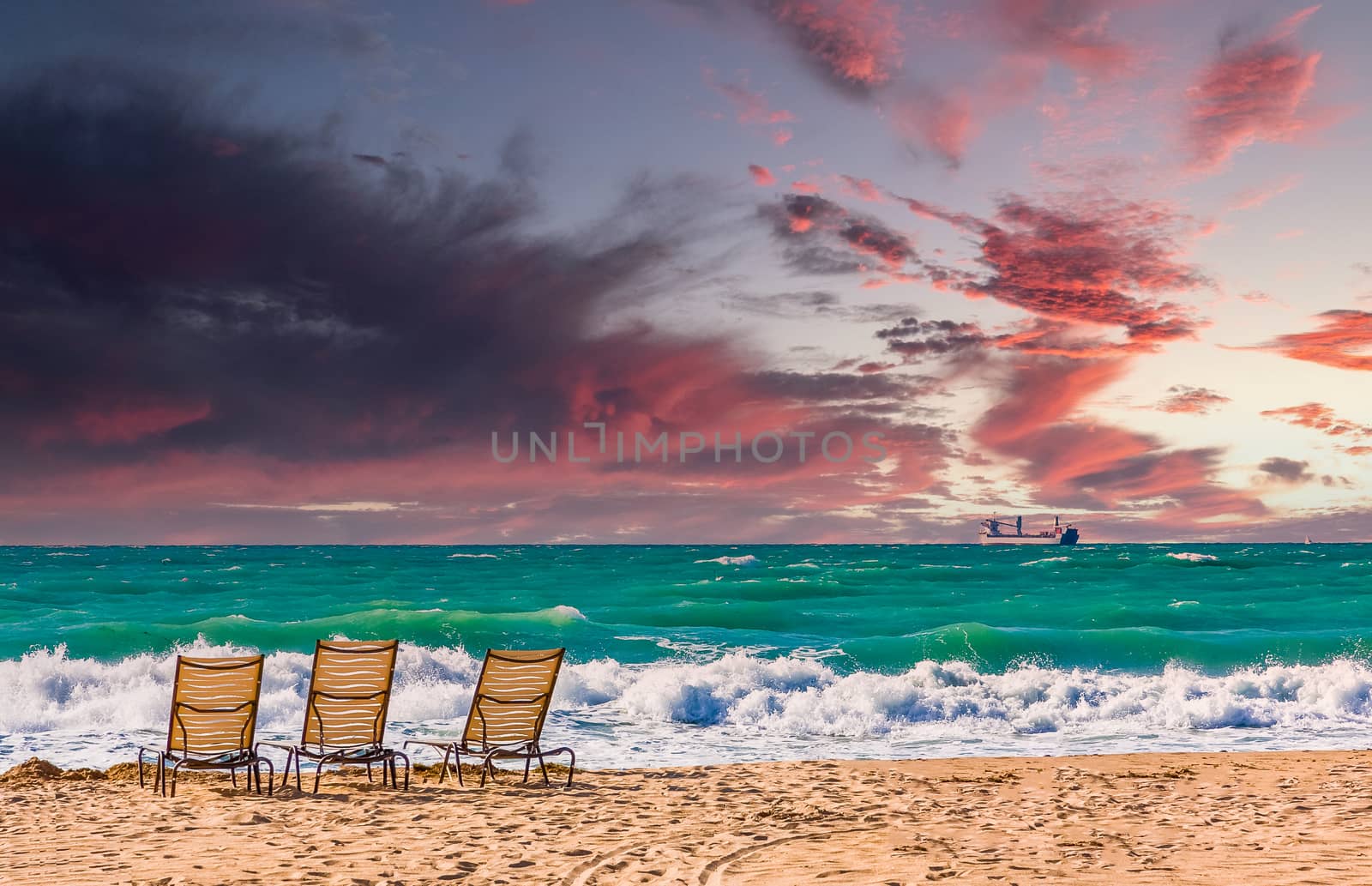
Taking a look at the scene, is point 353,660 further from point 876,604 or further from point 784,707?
point 876,604

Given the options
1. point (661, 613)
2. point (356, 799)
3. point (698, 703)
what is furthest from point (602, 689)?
point (661, 613)

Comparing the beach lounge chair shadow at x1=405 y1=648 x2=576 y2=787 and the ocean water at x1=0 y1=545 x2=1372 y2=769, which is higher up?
the beach lounge chair shadow at x1=405 y1=648 x2=576 y2=787

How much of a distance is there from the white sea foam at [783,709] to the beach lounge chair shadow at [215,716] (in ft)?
9.03

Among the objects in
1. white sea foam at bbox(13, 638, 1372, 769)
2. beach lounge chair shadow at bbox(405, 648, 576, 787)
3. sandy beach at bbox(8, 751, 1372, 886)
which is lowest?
white sea foam at bbox(13, 638, 1372, 769)

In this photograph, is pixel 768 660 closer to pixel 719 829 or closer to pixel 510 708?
pixel 510 708

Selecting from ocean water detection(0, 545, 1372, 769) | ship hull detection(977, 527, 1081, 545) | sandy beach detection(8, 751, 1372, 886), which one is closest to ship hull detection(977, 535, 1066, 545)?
ship hull detection(977, 527, 1081, 545)

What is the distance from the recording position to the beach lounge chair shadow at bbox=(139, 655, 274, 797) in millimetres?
8781

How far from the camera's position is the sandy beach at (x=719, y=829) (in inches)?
249

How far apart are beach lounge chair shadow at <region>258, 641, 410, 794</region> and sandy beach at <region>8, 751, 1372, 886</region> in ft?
1.11

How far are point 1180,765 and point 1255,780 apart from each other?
0.94 meters

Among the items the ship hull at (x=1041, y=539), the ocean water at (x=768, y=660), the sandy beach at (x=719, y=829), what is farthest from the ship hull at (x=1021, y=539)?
the sandy beach at (x=719, y=829)

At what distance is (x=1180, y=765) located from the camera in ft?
35.0

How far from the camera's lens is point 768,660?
57.9 feet

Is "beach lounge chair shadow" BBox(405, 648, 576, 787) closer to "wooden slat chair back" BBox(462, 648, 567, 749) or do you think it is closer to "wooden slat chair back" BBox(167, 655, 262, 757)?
"wooden slat chair back" BBox(462, 648, 567, 749)
